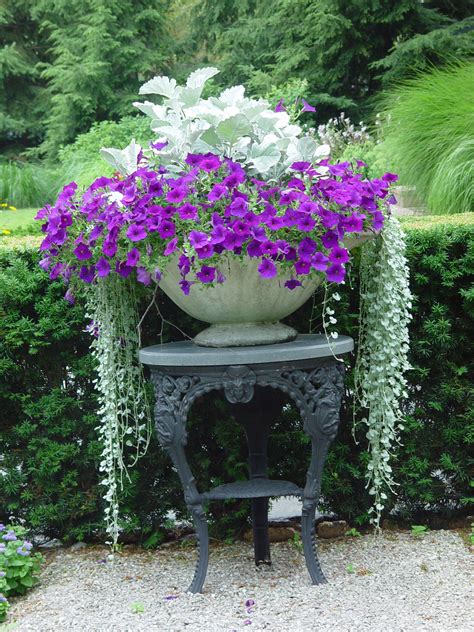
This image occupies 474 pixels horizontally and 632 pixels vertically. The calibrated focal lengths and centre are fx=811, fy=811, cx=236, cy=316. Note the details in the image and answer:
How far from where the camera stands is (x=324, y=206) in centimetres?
240

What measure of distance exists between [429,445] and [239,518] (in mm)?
815

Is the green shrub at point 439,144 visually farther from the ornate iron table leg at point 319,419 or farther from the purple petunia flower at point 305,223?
the purple petunia flower at point 305,223

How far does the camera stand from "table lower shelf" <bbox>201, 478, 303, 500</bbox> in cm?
262

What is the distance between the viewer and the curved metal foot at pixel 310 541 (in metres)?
2.64

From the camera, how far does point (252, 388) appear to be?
2469 millimetres

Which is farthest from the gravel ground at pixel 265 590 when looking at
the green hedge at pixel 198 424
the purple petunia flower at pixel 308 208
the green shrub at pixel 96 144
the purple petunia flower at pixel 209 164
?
the green shrub at pixel 96 144

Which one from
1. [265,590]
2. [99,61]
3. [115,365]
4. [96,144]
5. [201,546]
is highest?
[99,61]

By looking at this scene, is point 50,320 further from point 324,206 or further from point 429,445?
point 429,445

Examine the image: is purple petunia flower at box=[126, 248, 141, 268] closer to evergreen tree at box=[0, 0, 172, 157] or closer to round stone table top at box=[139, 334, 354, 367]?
round stone table top at box=[139, 334, 354, 367]

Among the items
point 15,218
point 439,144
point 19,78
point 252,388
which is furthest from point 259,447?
point 19,78

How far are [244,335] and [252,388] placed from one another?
0.20 m

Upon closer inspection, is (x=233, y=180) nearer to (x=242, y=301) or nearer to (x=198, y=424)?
(x=242, y=301)

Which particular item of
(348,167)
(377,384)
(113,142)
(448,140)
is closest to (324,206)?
(348,167)

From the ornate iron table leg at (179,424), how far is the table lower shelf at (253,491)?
0.20 feet
